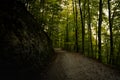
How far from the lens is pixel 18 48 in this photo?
7.51m

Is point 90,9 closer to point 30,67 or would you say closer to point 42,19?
point 42,19

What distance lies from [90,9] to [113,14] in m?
7.06

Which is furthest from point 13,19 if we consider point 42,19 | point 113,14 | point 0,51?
point 113,14

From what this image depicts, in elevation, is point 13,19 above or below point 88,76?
above

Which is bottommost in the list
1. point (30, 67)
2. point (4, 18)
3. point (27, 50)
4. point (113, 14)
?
point (30, 67)

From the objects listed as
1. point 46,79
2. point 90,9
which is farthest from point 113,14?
point 46,79

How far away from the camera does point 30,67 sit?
860 cm

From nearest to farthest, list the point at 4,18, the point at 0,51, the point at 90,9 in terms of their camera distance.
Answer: the point at 0,51, the point at 4,18, the point at 90,9

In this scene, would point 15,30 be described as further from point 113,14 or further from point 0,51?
point 113,14

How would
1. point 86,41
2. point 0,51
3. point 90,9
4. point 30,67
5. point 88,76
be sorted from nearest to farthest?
point 0,51
point 30,67
point 88,76
point 90,9
point 86,41

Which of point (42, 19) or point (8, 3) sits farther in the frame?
point (42, 19)

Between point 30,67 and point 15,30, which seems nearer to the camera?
point 15,30

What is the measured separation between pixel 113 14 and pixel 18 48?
14420mm

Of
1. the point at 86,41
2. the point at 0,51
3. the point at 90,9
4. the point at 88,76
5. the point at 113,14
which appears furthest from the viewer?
the point at 86,41
